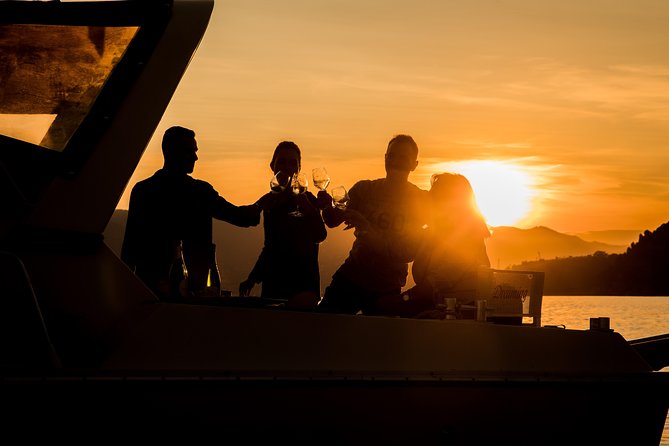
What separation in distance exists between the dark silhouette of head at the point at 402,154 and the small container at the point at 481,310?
1326 mm

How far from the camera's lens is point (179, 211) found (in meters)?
6.77

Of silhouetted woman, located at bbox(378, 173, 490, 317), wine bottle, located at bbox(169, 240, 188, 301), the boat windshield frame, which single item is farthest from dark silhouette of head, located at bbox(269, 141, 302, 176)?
the boat windshield frame

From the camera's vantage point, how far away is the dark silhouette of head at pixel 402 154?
285 inches

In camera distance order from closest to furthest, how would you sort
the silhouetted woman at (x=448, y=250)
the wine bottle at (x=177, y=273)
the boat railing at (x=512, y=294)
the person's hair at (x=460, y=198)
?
1. the wine bottle at (x=177, y=273)
2. the boat railing at (x=512, y=294)
3. the silhouetted woman at (x=448, y=250)
4. the person's hair at (x=460, y=198)

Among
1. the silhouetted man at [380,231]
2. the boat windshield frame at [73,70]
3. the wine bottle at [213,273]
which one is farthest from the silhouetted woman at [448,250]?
the boat windshield frame at [73,70]

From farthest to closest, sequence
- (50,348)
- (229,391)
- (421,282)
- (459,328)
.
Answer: (421,282), (459,328), (229,391), (50,348)

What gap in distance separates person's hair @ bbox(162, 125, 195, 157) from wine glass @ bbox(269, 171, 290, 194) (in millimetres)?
547

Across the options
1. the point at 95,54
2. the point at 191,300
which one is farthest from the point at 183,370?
the point at 95,54

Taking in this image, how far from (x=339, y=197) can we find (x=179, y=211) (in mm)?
935

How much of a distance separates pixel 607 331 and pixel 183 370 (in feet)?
9.50

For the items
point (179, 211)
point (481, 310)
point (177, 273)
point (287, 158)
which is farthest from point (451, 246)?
point (177, 273)

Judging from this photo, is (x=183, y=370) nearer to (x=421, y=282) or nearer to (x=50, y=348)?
(x=50, y=348)

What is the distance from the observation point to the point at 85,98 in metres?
5.13

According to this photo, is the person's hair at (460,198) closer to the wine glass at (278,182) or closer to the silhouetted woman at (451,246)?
the silhouetted woman at (451,246)
